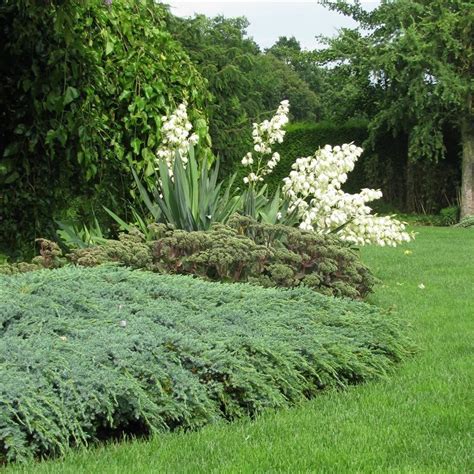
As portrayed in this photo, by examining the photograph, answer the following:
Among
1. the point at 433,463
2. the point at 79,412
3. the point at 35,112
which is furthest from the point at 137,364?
the point at 35,112

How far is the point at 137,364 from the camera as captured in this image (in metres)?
3.30

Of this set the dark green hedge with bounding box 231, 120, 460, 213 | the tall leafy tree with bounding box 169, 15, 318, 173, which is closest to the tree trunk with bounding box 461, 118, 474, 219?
the dark green hedge with bounding box 231, 120, 460, 213

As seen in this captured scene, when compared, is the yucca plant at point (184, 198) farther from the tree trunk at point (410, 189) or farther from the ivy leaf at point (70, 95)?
the tree trunk at point (410, 189)

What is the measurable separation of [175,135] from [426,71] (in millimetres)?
13991

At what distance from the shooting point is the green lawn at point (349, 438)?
284 centimetres

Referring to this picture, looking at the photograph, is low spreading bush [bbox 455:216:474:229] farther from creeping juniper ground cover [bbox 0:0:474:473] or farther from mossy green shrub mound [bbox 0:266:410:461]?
mossy green shrub mound [bbox 0:266:410:461]

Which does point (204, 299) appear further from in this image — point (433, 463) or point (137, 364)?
point (433, 463)

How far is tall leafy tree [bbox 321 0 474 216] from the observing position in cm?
1895

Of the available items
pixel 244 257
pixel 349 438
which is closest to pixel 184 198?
pixel 244 257

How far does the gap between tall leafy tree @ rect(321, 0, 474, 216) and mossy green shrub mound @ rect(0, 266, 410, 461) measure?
15.0m

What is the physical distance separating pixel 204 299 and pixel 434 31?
16.7 meters

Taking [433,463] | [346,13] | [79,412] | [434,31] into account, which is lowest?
[433,463]

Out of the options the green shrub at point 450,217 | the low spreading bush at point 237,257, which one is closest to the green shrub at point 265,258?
the low spreading bush at point 237,257

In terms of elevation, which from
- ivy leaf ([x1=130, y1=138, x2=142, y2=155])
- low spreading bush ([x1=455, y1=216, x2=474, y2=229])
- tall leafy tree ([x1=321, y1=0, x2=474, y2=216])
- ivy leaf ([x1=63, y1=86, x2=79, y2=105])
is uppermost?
tall leafy tree ([x1=321, y1=0, x2=474, y2=216])
